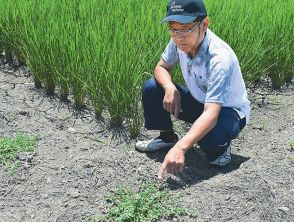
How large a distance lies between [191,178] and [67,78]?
87 centimetres

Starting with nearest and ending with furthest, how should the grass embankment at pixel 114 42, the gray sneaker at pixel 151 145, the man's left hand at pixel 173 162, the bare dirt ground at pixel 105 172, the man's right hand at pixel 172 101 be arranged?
the man's left hand at pixel 173 162 < the bare dirt ground at pixel 105 172 < the man's right hand at pixel 172 101 < the gray sneaker at pixel 151 145 < the grass embankment at pixel 114 42

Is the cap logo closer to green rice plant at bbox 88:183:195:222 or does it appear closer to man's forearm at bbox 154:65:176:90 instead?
man's forearm at bbox 154:65:176:90

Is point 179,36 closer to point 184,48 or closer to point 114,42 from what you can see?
point 184,48

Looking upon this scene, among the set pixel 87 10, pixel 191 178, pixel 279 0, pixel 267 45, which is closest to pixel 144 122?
pixel 191 178

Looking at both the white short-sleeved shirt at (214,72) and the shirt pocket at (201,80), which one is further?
the shirt pocket at (201,80)

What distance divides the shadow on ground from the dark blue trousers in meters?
0.06

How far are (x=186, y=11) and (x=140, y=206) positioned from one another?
2.44 feet

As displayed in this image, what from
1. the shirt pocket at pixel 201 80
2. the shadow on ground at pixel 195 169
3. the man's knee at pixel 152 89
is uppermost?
the shirt pocket at pixel 201 80

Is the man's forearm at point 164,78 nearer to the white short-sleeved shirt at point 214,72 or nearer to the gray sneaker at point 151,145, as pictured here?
the white short-sleeved shirt at point 214,72

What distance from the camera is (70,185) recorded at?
1.94 m

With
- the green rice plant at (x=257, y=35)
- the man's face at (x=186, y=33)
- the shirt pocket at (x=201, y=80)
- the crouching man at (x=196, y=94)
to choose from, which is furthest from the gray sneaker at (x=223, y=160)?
the green rice plant at (x=257, y=35)

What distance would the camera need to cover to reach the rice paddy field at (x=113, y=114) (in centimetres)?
186

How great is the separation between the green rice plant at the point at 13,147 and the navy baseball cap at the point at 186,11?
2.76 ft

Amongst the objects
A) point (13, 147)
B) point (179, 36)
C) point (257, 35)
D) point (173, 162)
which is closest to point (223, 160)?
point (173, 162)
